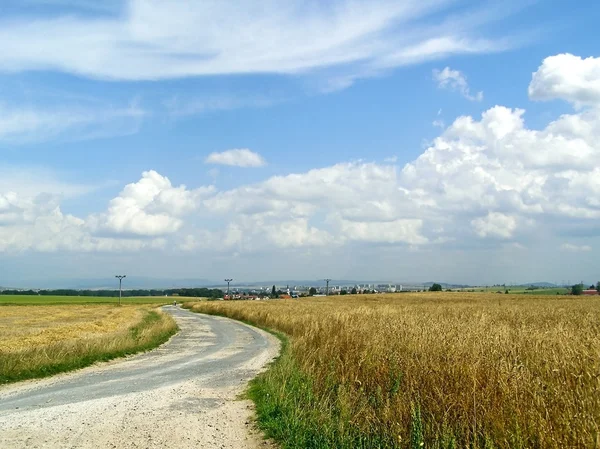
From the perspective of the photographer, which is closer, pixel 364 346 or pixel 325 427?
pixel 325 427

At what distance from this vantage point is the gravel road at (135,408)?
389 inches

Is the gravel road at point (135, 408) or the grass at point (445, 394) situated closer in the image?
the grass at point (445, 394)

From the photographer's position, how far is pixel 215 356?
25141 millimetres

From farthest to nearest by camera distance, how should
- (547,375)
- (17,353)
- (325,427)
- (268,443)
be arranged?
(17,353) < (268,443) < (325,427) < (547,375)

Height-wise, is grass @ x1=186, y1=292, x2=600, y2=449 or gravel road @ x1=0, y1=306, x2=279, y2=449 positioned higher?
grass @ x1=186, y1=292, x2=600, y2=449

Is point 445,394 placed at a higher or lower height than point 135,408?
higher

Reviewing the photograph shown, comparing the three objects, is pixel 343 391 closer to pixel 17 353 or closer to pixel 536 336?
pixel 536 336

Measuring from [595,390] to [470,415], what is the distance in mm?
1826

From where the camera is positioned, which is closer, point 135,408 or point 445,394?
point 445,394

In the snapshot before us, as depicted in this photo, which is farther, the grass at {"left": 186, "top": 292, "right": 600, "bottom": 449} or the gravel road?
the gravel road

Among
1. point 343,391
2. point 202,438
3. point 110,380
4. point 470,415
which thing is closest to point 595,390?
point 470,415

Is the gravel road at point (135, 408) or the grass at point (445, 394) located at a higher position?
the grass at point (445, 394)

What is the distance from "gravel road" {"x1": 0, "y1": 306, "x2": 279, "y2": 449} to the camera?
9875mm

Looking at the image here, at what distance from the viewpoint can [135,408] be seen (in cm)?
1261
